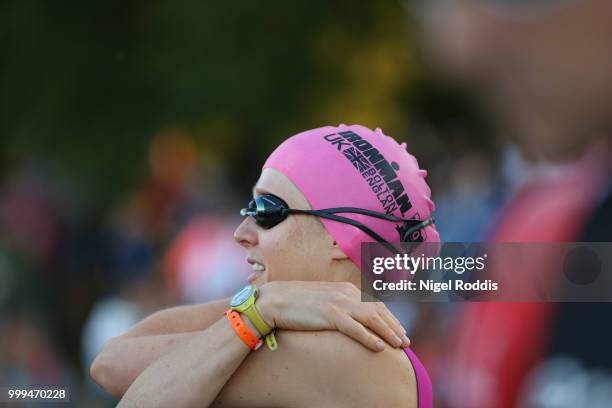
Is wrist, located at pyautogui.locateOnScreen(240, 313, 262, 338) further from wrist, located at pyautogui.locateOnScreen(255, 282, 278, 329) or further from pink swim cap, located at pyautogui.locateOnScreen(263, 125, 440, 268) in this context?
pink swim cap, located at pyautogui.locateOnScreen(263, 125, 440, 268)

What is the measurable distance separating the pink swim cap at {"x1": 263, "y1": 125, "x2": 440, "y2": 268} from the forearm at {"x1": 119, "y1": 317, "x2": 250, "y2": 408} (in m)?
0.54

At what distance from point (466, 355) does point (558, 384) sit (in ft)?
8.17

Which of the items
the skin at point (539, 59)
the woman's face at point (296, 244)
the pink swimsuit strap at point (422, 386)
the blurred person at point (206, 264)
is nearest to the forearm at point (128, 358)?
the woman's face at point (296, 244)

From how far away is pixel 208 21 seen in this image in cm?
1504

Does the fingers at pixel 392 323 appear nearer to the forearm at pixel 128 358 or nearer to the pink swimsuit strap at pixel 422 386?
the pink swimsuit strap at pixel 422 386

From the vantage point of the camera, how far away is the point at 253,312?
11.4ft

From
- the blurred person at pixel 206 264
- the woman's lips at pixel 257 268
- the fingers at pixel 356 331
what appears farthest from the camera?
the blurred person at pixel 206 264

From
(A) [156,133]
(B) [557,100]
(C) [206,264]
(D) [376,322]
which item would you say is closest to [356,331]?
(D) [376,322]

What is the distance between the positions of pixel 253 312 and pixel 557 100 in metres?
1.89

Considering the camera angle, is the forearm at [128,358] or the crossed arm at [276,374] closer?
the crossed arm at [276,374]

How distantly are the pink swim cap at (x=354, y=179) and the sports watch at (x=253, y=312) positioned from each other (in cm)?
38

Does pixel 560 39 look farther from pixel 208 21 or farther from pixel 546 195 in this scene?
pixel 208 21

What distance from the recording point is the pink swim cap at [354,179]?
3.68 m

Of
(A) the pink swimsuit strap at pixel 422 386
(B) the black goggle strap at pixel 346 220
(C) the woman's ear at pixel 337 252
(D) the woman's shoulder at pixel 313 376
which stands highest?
(B) the black goggle strap at pixel 346 220
